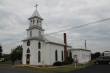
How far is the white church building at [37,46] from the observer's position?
4828 centimetres

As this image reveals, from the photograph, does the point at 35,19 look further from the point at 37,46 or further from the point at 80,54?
the point at 80,54

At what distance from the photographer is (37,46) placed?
48.7 m

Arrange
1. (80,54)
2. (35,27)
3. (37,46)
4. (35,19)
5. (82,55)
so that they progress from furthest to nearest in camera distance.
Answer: (82,55) → (80,54) → (35,19) → (35,27) → (37,46)

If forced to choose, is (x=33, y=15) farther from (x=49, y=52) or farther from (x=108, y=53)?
(x=108, y=53)

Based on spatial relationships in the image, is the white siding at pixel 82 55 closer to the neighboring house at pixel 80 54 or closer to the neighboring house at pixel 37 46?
the neighboring house at pixel 80 54

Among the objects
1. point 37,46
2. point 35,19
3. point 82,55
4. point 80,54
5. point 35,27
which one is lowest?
point 82,55

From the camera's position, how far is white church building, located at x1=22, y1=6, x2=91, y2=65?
48281mm

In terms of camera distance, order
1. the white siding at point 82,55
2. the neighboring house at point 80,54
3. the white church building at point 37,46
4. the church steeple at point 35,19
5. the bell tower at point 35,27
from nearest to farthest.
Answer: the white church building at point 37,46, the bell tower at point 35,27, the church steeple at point 35,19, the neighboring house at point 80,54, the white siding at point 82,55

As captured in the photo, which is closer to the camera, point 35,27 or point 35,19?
point 35,27

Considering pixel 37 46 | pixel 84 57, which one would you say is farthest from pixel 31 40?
pixel 84 57

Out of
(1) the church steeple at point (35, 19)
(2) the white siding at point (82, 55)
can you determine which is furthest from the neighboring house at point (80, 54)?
(1) the church steeple at point (35, 19)

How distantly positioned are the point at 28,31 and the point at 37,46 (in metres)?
6.08

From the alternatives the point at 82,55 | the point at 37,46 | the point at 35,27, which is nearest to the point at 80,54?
the point at 82,55

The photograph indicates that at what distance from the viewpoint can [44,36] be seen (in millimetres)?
52312
